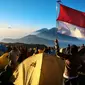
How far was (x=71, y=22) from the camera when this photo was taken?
11070 mm

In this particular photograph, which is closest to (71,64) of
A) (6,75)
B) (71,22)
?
(71,22)

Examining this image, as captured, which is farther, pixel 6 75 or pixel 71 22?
pixel 6 75

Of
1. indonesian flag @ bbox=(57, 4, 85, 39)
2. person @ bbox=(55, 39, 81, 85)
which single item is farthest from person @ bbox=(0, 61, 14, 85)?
person @ bbox=(55, 39, 81, 85)

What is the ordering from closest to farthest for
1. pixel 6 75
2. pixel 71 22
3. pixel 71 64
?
pixel 71 64 < pixel 71 22 < pixel 6 75

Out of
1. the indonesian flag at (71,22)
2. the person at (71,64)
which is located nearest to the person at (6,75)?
the indonesian flag at (71,22)

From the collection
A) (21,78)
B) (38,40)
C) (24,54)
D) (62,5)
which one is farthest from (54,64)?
(38,40)

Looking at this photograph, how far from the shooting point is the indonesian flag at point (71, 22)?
10922 millimetres

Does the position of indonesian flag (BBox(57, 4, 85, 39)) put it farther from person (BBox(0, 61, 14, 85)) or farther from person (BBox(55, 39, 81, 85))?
person (BBox(0, 61, 14, 85))

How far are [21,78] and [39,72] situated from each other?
1185 mm

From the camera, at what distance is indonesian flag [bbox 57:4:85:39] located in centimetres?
1092

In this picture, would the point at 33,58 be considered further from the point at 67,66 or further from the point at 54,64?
the point at 67,66

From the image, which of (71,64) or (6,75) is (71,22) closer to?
(71,64)

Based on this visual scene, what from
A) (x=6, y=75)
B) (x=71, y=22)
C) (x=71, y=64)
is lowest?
(x=6, y=75)

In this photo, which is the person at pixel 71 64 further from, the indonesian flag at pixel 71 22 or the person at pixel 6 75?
the person at pixel 6 75
